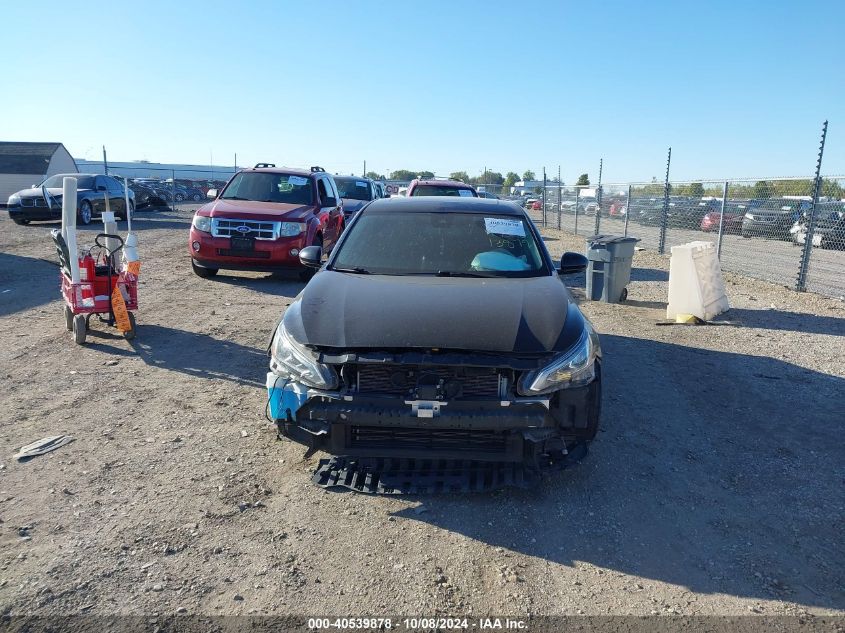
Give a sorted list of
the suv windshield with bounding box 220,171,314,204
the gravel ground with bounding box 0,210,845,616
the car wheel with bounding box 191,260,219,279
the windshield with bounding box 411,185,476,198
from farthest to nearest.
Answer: the windshield with bounding box 411,185,476,198 < the suv windshield with bounding box 220,171,314,204 < the car wheel with bounding box 191,260,219,279 < the gravel ground with bounding box 0,210,845,616

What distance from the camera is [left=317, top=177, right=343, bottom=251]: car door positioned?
11.8 meters

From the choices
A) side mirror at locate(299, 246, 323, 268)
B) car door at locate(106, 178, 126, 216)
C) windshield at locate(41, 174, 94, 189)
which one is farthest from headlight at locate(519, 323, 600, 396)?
car door at locate(106, 178, 126, 216)

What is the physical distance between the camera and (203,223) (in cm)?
1058

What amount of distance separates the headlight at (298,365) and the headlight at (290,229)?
266 inches

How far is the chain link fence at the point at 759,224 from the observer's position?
1100 centimetres

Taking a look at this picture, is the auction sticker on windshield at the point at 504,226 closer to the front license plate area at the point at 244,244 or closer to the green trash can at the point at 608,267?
the green trash can at the point at 608,267

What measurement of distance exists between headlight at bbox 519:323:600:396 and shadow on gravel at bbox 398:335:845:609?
70cm

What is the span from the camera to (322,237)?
11.6 meters

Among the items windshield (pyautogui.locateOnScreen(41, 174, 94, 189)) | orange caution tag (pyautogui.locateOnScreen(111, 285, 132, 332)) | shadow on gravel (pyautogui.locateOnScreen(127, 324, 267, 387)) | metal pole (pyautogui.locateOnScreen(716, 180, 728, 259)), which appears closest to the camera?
shadow on gravel (pyautogui.locateOnScreen(127, 324, 267, 387))

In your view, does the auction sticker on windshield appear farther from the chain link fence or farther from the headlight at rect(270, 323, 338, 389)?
the chain link fence

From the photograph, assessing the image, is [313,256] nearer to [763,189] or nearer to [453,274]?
[453,274]

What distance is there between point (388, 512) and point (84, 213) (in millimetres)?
19691

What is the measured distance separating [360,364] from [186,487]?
50.9 inches

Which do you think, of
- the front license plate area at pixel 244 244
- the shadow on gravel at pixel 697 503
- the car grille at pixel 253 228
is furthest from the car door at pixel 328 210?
the shadow on gravel at pixel 697 503
